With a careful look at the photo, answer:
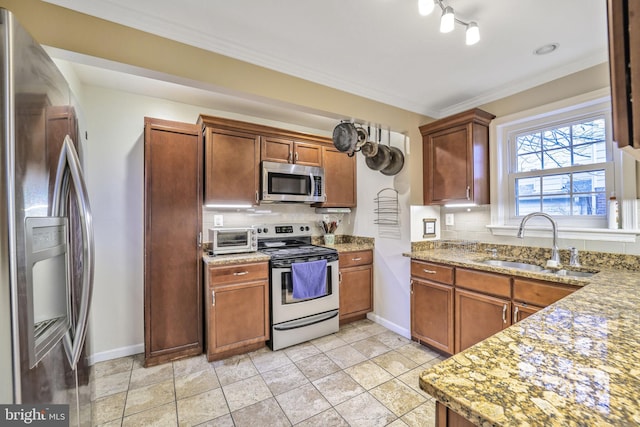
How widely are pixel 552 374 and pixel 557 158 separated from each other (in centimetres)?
246

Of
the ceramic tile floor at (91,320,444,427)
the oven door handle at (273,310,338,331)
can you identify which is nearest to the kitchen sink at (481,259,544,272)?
the ceramic tile floor at (91,320,444,427)

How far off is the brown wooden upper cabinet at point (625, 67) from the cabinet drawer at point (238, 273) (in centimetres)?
254

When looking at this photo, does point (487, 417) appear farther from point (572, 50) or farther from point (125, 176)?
point (125, 176)

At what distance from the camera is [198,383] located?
2.18m

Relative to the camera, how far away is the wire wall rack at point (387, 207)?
3.12m

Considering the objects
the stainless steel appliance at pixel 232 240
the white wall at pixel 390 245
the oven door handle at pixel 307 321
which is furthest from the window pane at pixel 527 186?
the stainless steel appliance at pixel 232 240

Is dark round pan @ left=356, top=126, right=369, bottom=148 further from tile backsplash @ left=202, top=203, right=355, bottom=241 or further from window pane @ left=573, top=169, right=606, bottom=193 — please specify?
window pane @ left=573, top=169, right=606, bottom=193

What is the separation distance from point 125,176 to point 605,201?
4091mm

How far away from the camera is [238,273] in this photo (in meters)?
2.59

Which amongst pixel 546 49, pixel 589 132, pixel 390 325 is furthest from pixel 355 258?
pixel 546 49

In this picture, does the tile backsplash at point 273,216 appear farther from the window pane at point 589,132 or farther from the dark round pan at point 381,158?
the window pane at point 589,132

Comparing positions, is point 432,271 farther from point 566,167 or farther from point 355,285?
point 566,167

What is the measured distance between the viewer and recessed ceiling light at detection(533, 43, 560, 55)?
1951 mm

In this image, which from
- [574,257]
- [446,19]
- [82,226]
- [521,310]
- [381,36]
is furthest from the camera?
[574,257]
